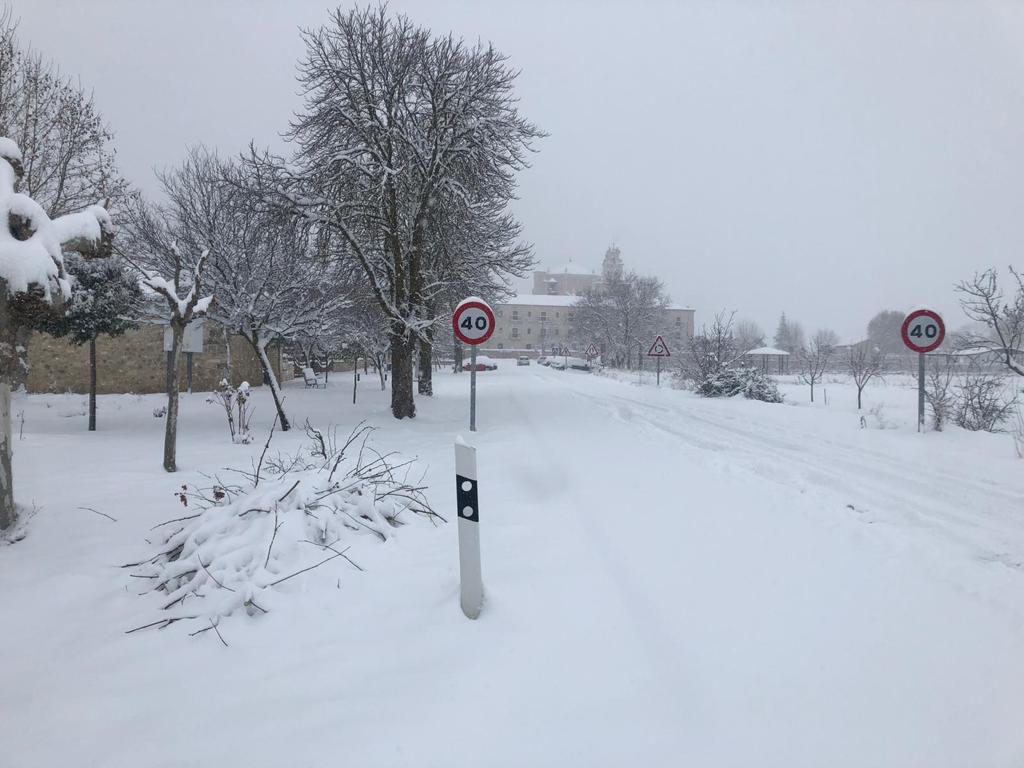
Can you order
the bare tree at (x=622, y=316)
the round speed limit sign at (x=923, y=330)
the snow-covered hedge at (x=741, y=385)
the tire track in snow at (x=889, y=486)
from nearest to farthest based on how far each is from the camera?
the tire track in snow at (x=889, y=486) < the round speed limit sign at (x=923, y=330) < the snow-covered hedge at (x=741, y=385) < the bare tree at (x=622, y=316)

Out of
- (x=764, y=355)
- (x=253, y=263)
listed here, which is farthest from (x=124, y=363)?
(x=764, y=355)

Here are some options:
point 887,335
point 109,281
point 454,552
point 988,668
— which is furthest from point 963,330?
point 887,335

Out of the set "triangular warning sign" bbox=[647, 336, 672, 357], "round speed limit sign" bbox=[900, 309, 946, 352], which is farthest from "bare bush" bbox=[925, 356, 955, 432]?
"triangular warning sign" bbox=[647, 336, 672, 357]

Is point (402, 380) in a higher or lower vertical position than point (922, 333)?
lower

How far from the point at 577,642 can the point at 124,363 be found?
25.2 meters

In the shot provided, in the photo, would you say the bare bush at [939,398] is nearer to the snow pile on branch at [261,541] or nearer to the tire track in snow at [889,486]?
the tire track in snow at [889,486]

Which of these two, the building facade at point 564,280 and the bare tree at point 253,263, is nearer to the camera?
the bare tree at point 253,263

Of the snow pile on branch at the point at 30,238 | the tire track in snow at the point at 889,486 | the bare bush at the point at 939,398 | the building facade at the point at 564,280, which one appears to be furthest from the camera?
the building facade at the point at 564,280

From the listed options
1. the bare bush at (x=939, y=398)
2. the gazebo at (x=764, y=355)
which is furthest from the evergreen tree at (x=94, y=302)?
the gazebo at (x=764, y=355)

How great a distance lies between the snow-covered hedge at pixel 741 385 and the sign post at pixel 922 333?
822 cm

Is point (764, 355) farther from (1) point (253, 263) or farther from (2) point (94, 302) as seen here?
(2) point (94, 302)

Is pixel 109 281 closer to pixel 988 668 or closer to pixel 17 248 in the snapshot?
pixel 17 248

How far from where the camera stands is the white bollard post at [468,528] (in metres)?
3.06

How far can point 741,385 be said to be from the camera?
18438 mm
